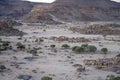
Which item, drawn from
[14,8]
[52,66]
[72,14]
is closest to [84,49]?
[52,66]

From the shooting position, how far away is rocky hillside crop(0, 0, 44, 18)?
11606 centimetres

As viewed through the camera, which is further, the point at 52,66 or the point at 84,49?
the point at 84,49

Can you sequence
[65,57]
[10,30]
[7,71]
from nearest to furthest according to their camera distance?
1. [7,71]
2. [65,57]
3. [10,30]

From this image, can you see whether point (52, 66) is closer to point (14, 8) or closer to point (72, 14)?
point (72, 14)

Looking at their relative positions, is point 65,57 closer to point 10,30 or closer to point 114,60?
point 114,60

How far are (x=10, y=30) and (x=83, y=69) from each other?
106 ft

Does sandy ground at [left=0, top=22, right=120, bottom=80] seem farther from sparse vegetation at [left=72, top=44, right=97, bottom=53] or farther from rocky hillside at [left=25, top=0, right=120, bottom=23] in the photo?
rocky hillside at [left=25, top=0, right=120, bottom=23]

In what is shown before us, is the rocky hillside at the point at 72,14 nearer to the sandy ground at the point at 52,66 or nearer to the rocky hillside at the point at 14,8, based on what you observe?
the rocky hillside at the point at 14,8

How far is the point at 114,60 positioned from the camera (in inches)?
1019

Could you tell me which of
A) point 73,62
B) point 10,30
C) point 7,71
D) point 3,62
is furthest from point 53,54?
point 10,30

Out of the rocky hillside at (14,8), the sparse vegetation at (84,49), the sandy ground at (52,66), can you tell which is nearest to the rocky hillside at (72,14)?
the rocky hillside at (14,8)

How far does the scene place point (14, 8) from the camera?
126 meters

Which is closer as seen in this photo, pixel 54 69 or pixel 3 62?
pixel 54 69

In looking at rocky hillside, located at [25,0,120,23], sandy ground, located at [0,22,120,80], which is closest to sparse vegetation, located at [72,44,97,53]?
sandy ground, located at [0,22,120,80]
